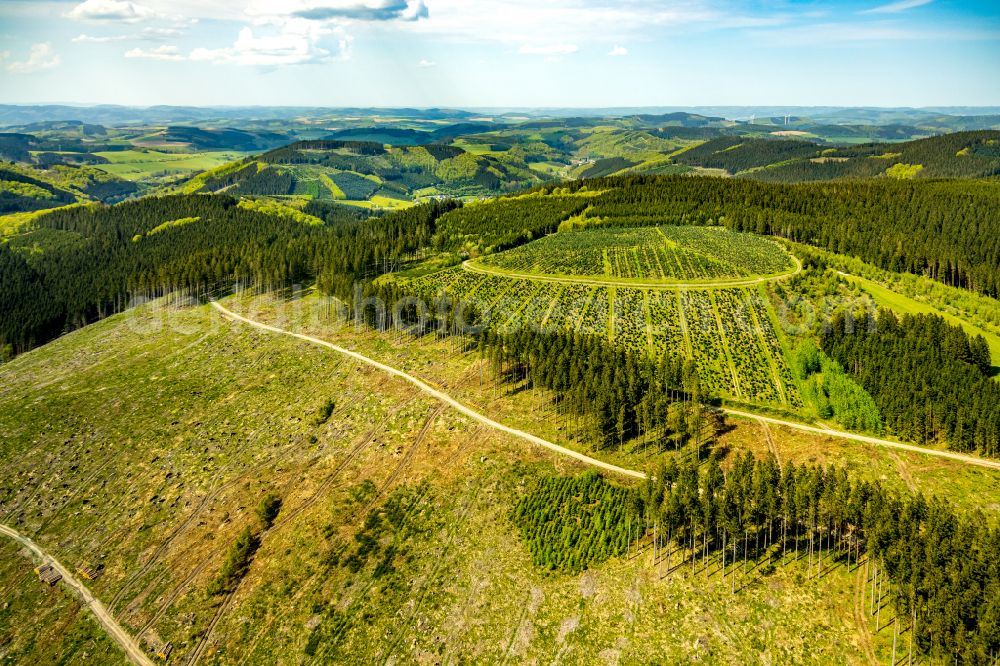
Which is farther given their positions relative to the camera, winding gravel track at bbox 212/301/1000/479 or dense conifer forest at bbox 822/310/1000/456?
dense conifer forest at bbox 822/310/1000/456

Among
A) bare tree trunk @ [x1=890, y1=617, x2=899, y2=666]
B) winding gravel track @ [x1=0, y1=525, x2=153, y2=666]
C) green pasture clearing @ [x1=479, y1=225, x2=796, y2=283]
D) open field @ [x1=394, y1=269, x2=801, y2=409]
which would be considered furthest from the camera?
green pasture clearing @ [x1=479, y1=225, x2=796, y2=283]

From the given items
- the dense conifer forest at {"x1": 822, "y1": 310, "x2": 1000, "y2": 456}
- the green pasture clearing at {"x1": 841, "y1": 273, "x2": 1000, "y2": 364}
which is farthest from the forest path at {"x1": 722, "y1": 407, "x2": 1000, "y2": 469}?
the green pasture clearing at {"x1": 841, "y1": 273, "x2": 1000, "y2": 364}

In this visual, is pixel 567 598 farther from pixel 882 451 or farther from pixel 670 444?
pixel 882 451

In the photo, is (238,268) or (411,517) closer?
(411,517)

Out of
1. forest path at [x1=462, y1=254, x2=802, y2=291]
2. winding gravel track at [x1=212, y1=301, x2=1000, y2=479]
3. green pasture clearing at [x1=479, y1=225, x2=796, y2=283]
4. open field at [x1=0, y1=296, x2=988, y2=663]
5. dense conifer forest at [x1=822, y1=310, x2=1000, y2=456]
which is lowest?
open field at [x1=0, y1=296, x2=988, y2=663]

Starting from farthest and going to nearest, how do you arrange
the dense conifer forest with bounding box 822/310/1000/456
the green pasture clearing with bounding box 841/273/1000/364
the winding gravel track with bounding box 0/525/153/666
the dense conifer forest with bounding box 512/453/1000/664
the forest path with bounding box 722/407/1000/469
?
the green pasture clearing with bounding box 841/273/1000/364 < the dense conifer forest with bounding box 822/310/1000/456 < the forest path with bounding box 722/407/1000/469 < the winding gravel track with bounding box 0/525/153/666 < the dense conifer forest with bounding box 512/453/1000/664

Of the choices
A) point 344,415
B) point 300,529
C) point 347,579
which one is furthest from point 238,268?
point 347,579

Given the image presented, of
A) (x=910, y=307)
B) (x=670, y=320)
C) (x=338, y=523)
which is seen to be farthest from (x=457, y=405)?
(x=910, y=307)

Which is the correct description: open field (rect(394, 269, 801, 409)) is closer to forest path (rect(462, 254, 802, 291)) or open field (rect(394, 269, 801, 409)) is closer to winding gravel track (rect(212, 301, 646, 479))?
forest path (rect(462, 254, 802, 291))
